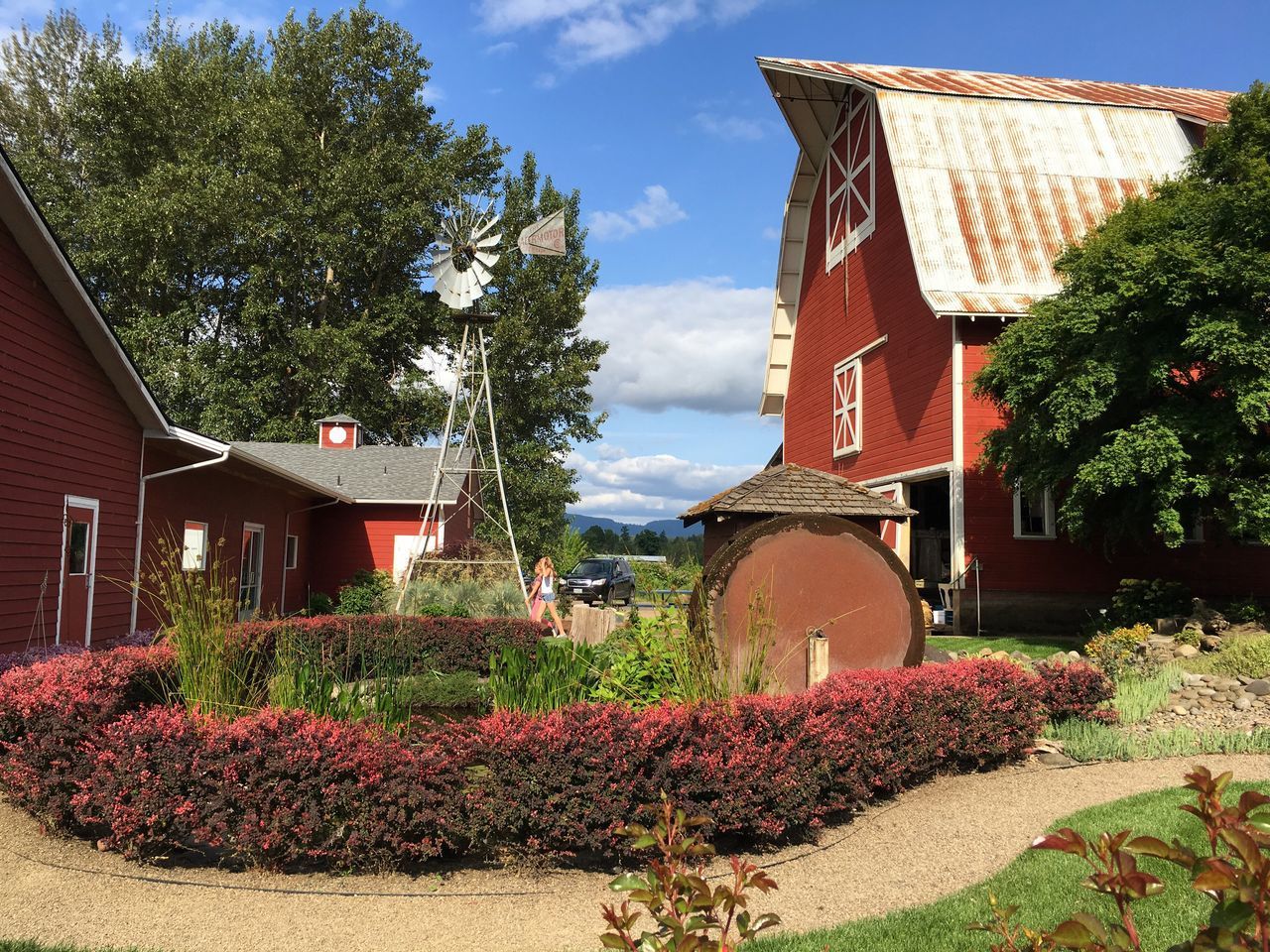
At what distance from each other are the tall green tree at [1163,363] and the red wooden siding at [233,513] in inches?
464

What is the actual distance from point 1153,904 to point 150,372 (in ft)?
111

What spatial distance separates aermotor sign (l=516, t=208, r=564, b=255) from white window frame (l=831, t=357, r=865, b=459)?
7.14 m

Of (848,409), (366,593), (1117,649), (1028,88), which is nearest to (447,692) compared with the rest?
(1117,649)

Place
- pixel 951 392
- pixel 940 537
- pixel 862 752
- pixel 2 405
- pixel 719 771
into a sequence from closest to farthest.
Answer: pixel 719 771 < pixel 862 752 < pixel 2 405 < pixel 951 392 < pixel 940 537

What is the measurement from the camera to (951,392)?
1644cm

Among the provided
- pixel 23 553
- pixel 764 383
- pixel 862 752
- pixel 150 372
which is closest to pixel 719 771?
pixel 862 752

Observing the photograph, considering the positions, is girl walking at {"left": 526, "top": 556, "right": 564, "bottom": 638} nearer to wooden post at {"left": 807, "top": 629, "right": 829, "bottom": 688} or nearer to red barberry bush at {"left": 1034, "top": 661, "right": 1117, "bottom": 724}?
wooden post at {"left": 807, "top": 629, "right": 829, "bottom": 688}

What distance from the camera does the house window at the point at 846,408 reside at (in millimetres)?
20656

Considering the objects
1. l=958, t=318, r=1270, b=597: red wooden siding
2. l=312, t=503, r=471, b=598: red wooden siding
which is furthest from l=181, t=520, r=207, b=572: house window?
l=958, t=318, r=1270, b=597: red wooden siding

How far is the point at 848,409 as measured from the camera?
21.1 metres

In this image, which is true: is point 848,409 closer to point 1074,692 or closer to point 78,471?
point 1074,692

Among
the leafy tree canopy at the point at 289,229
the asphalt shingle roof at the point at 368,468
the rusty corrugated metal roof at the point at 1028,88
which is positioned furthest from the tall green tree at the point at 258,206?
the rusty corrugated metal roof at the point at 1028,88

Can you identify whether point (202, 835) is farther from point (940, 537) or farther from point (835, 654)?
point (940, 537)

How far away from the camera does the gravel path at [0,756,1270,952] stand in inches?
173
